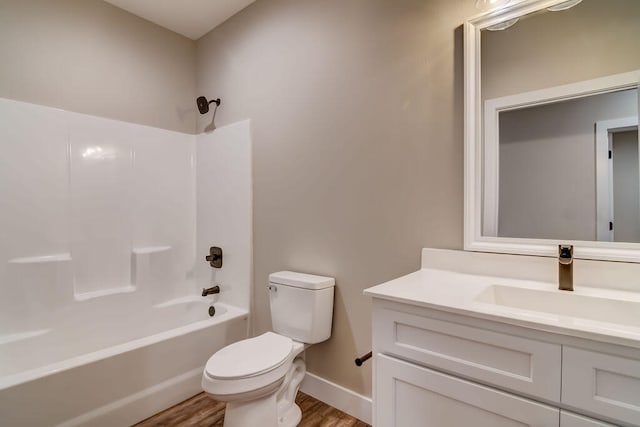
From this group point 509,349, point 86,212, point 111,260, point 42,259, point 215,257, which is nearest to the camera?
point 509,349

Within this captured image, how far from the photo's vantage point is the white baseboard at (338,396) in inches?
65.6

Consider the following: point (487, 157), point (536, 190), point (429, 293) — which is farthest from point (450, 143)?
point (429, 293)

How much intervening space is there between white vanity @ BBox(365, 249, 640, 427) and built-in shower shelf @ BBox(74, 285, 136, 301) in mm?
1990

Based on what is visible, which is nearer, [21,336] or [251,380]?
[251,380]

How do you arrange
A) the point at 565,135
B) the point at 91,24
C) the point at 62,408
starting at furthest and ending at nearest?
the point at 91,24 < the point at 62,408 < the point at 565,135

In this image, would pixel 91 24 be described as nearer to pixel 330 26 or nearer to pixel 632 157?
pixel 330 26

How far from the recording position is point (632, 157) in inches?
42.3

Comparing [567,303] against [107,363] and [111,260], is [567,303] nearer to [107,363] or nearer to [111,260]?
[107,363]

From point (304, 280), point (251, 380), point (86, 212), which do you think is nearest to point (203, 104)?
point (86, 212)

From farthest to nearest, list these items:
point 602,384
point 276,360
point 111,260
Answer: point 111,260 → point 276,360 → point 602,384

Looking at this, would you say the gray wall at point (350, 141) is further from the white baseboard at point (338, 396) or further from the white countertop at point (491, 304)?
the white countertop at point (491, 304)

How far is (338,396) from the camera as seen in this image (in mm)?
1782

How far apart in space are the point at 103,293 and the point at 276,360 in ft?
4.86

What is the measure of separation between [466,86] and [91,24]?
2492mm
